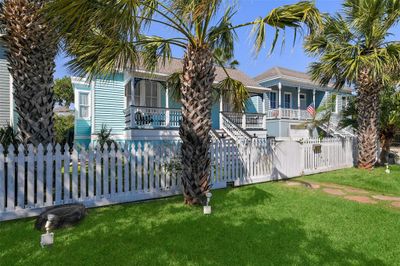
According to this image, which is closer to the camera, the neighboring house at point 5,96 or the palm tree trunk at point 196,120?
the palm tree trunk at point 196,120

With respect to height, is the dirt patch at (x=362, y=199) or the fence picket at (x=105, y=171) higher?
the fence picket at (x=105, y=171)

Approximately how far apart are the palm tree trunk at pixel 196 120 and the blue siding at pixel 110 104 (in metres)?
9.90

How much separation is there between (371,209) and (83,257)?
231 inches

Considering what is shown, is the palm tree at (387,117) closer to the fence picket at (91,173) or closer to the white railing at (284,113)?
the white railing at (284,113)

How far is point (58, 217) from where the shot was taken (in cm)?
459

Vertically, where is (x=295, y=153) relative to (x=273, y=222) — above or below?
above

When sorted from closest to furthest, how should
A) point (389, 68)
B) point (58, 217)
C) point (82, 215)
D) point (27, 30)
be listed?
point (58, 217) → point (82, 215) → point (27, 30) → point (389, 68)

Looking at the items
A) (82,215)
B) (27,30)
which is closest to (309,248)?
(82,215)

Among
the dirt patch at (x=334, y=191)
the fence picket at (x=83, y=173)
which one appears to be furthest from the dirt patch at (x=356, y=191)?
the fence picket at (x=83, y=173)

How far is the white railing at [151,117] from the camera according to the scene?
12234 mm

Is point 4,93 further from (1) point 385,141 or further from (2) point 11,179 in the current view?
(1) point 385,141

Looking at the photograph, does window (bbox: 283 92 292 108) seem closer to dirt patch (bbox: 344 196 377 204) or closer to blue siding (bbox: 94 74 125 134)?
blue siding (bbox: 94 74 125 134)

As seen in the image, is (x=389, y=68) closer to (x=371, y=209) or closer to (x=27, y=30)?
(x=371, y=209)

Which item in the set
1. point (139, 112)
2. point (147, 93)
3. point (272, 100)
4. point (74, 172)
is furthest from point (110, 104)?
point (272, 100)
